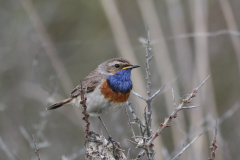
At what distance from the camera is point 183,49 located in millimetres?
5934

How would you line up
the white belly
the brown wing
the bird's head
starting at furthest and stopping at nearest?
the bird's head → the brown wing → the white belly

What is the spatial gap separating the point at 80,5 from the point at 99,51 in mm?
1260

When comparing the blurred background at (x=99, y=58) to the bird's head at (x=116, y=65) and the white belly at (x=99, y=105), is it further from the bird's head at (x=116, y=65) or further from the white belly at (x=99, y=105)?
the white belly at (x=99, y=105)

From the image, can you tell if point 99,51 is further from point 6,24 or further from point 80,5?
point 6,24

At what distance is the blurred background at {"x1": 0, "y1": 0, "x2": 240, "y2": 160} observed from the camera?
570cm

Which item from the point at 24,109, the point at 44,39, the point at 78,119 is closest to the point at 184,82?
the point at 78,119

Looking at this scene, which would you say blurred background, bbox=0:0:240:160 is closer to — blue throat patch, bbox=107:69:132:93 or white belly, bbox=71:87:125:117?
blue throat patch, bbox=107:69:132:93

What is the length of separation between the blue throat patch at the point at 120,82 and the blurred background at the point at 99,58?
822 mm

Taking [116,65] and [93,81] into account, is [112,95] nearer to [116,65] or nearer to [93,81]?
[93,81]

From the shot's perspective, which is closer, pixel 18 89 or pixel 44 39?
pixel 44 39

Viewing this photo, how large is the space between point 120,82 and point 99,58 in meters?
3.60

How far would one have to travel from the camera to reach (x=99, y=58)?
26.9 ft

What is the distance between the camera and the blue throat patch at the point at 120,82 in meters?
4.60

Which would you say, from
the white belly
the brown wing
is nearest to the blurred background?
the brown wing
